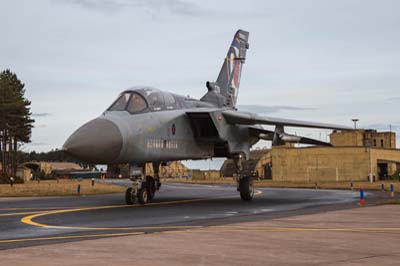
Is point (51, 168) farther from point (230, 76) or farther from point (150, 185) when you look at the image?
point (150, 185)

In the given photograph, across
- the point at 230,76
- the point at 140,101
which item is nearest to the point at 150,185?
the point at 140,101

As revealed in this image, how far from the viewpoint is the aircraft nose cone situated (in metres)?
16.9

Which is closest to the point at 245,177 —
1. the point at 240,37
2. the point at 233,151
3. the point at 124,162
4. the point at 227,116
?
the point at 233,151

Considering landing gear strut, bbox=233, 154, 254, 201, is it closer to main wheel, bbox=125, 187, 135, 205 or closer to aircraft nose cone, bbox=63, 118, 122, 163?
main wheel, bbox=125, 187, 135, 205

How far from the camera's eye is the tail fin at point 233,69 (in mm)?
28609

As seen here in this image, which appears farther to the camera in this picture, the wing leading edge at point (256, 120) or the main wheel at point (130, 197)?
the wing leading edge at point (256, 120)

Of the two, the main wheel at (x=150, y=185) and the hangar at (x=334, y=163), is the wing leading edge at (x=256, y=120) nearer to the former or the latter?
the main wheel at (x=150, y=185)

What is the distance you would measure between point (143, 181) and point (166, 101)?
3.29 meters

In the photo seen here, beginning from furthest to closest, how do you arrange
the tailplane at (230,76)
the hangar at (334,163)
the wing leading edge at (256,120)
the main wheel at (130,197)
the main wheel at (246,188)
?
the hangar at (334,163)
the tailplane at (230,76)
the main wheel at (246,188)
the wing leading edge at (256,120)
the main wheel at (130,197)

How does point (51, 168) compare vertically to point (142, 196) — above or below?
above

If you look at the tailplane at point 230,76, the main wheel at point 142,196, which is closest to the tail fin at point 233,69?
the tailplane at point 230,76

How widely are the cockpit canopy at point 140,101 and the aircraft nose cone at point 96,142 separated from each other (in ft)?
6.16

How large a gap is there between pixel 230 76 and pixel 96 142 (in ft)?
44.4

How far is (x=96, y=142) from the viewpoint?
55.6ft
